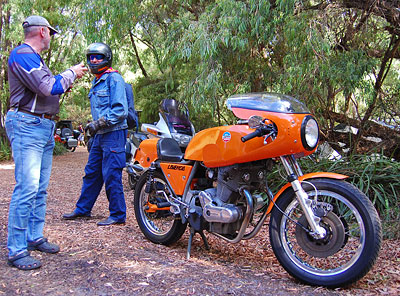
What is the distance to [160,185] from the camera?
13.4ft

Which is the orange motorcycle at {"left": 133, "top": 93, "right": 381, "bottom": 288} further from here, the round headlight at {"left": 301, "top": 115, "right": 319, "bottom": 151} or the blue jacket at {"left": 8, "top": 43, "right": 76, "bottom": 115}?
the blue jacket at {"left": 8, "top": 43, "right": 76, "bottom": 115}

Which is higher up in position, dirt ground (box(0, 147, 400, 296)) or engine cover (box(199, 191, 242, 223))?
engine cover (box(199, 191, 242, 223))

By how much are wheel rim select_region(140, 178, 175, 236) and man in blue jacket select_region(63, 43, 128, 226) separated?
0.53 meters

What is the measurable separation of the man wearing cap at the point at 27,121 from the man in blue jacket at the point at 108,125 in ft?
3.38

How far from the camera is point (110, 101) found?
446cm

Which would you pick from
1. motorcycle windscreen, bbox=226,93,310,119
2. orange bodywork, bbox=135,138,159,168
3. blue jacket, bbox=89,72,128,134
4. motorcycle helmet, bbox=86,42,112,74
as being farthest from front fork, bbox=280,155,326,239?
motorcycle helmet, bbox=86,42,112,74

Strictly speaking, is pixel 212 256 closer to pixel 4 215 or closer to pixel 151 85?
pixel 4 215

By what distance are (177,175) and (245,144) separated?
93 cm

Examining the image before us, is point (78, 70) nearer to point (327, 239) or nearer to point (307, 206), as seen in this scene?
point (307, 206)

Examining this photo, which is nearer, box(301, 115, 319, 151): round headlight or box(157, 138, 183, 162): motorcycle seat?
box(301, 115, 319, 151): round headlight

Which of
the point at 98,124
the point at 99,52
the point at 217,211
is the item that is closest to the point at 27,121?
the point at 98,124

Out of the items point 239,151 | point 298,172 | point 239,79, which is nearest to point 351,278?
point 298,172

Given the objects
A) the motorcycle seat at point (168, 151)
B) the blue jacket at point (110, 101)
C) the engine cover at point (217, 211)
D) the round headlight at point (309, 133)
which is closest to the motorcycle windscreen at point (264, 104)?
the round headlight at point (309, 133)

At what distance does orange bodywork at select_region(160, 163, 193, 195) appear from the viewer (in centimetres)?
376
